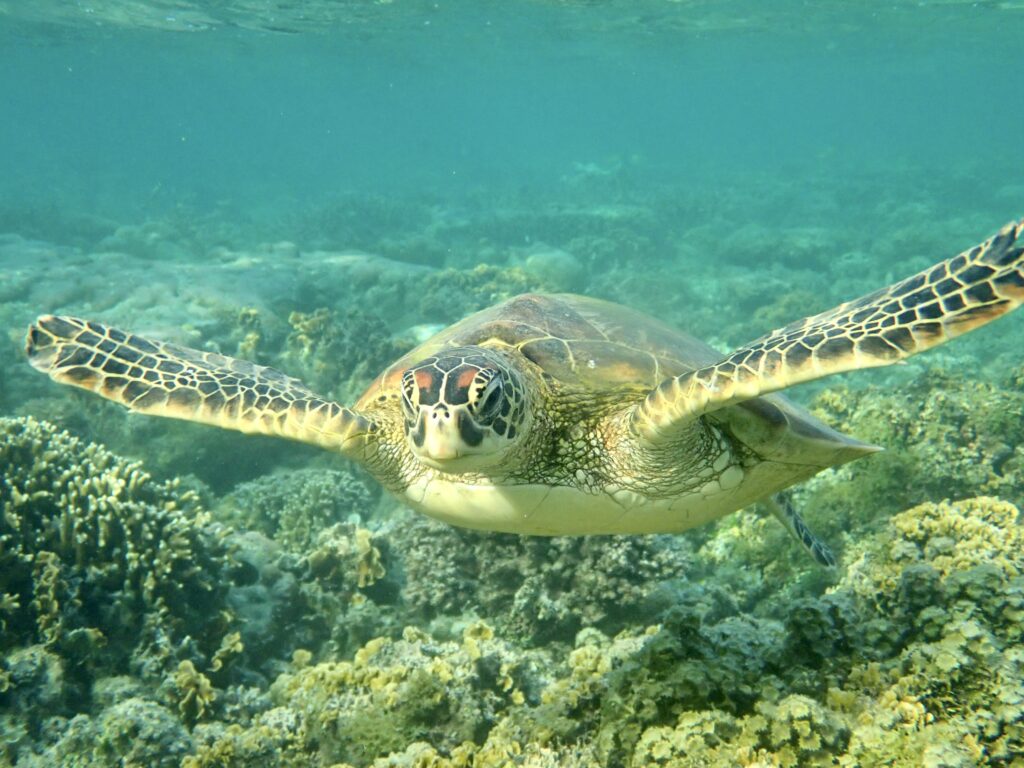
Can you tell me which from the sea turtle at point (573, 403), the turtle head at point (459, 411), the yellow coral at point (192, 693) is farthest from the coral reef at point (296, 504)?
the turtle head at point (459, 411)

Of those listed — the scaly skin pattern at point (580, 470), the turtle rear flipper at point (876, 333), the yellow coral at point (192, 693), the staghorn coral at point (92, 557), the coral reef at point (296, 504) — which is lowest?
the coral reef at point (296, 504)

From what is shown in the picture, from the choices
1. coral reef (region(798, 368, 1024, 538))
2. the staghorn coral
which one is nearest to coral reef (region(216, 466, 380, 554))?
the staghorn coral

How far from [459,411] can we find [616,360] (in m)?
1.32

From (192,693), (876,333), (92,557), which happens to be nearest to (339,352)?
(92,557)

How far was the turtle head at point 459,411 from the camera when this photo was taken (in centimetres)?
241

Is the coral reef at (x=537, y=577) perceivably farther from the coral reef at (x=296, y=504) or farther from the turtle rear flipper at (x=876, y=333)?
the turtle rear flipper at (x=876, y=333)

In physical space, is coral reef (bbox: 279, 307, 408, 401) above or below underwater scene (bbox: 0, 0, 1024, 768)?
below

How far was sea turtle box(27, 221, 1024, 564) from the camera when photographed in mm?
2395

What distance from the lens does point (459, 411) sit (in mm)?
2404

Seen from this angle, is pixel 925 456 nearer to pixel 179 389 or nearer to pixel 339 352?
pixel 179 389

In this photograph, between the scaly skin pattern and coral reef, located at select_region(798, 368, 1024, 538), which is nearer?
the scaly skin pattern

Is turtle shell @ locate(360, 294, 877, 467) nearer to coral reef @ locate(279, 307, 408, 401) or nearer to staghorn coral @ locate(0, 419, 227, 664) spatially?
staghorn coral @ locate(0, 419, 227, 664)

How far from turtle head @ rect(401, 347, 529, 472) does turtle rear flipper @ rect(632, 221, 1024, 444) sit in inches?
26.5

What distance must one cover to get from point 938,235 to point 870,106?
448 ft
